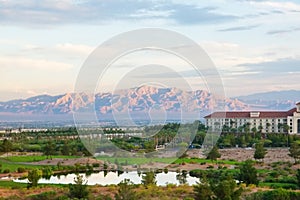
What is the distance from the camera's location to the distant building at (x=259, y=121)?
62031 millimetres

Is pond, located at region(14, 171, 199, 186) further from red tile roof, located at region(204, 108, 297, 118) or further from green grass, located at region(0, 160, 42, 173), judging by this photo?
red tile roof, located at region(204, 108, 297, 118)

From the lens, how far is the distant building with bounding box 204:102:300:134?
62.0 m

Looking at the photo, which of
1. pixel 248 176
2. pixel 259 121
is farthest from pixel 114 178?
pixel 259 121

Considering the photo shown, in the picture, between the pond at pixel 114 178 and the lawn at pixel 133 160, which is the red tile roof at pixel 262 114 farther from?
the pond at pixel 114 178

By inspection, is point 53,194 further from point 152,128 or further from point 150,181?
point 152,128

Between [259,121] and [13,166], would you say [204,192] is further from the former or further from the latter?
[259,121]

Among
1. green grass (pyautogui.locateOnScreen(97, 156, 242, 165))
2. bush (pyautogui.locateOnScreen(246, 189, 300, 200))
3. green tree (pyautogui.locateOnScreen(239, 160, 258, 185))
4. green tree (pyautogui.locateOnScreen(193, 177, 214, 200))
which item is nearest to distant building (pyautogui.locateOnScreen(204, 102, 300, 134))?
green grass (pyautogui.locateOnScreen(97, 156, 242, 165))

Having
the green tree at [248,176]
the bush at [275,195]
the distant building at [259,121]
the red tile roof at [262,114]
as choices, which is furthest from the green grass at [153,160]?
the red tile roof at [262,114]

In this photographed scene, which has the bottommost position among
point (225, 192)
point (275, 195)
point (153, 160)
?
point (153, 160)

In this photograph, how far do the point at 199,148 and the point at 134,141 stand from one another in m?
6.41

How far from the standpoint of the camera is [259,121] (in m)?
65.8

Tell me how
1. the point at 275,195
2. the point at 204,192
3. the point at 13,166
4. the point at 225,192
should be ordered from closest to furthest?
the point at 225,192, the point at 204,192, the point at 275,195, the point at 13,166

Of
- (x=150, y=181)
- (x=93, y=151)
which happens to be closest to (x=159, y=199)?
(x=150, y=181)

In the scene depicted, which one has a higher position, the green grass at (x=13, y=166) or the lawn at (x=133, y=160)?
the lawn at (x=133, y=160)
